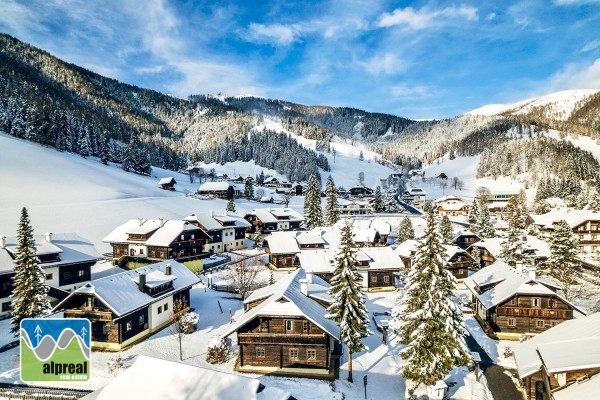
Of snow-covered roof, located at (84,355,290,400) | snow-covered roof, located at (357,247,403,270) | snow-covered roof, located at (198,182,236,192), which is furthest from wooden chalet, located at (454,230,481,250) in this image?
snow-covered roof, located at (198,182,236,192)

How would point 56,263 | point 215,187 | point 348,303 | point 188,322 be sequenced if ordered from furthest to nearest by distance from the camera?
point 215,187
point 56,263
point 188,322
point 348,303

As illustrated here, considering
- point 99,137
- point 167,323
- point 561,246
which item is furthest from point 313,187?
point 99,137

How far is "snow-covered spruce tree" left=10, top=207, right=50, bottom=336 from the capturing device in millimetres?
31250

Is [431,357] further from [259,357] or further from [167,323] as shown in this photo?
[167,323]

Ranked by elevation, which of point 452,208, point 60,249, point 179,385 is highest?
point 452,208

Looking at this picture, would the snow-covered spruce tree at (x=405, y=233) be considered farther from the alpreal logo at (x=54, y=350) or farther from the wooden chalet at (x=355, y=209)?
the alpreal logo at (x=54, y=350)

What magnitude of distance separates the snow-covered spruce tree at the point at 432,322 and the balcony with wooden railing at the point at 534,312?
50.4 ft

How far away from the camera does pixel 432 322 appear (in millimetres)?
26484

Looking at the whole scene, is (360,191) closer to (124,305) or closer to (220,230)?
(220,230)

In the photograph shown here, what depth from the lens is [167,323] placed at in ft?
128

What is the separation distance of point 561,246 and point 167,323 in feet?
190

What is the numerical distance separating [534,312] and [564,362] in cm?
2133

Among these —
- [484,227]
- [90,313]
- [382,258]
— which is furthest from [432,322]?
[484,227]

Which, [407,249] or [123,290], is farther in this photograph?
[407,249]
